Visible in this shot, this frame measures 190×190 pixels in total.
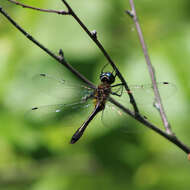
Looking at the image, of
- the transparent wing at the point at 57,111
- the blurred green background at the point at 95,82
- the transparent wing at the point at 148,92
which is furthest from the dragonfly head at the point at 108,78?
the blurred green background at the point at 95,82

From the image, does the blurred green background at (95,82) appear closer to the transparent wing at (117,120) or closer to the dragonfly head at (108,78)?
the transparent wing at (117,120)

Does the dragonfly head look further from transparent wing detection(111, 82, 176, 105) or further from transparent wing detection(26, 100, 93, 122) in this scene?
transparent wing detection(26, 100, 93, 122)

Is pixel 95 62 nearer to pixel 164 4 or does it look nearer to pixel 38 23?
pixel 38 23

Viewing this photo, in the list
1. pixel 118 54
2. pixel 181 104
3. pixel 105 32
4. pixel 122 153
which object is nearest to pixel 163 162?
pixel 122 153

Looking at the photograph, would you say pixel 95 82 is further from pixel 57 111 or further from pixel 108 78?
pixel 108 78

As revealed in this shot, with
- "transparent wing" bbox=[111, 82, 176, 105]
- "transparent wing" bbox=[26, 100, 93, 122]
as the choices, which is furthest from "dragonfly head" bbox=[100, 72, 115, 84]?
"transparent wing" bbox=[26, 100, 93, 122]
